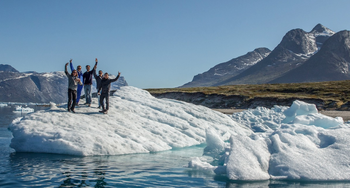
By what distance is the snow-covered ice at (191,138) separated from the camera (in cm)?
1084

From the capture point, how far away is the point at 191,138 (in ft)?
64.7

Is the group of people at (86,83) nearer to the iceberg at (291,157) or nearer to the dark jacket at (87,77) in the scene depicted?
the dark jacket at (87,77)

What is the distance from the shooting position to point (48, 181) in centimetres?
956

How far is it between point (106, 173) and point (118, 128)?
6.35 m

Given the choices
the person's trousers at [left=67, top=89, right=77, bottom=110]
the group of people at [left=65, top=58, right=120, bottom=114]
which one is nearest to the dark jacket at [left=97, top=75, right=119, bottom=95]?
the group of people at [left=65, top=58, right=120, bottom=114]

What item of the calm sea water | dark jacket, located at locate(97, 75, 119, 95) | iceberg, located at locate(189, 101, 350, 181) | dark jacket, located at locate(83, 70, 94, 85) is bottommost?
the calm sea water

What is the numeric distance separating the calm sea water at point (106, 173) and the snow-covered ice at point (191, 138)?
0.53 m

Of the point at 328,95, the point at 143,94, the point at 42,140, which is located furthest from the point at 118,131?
the point at 328,95

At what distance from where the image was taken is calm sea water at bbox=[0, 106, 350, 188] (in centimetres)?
962

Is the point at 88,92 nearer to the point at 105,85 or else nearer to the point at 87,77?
the point at 87,77

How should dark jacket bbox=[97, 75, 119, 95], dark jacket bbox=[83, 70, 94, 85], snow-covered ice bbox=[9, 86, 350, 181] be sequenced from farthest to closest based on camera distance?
dark jacket bbox=[83, 70, 94, 85] < dark jacket bbox=[97, 75, 119, 95] < snow-covered ice bbox=[9, 86, 350, 181]

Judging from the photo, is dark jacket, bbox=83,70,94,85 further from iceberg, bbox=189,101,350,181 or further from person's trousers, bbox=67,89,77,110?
iceberg, bbox=189,101,350,181

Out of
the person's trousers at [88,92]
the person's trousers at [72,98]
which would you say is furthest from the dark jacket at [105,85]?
the person's trousers at [72,98]

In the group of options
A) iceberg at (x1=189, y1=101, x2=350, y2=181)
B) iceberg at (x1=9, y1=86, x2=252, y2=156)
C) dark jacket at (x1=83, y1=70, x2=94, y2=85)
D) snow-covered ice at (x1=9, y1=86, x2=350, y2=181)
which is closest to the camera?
iceberg at (x1=189, y1=101, x2=350, y2=181)
